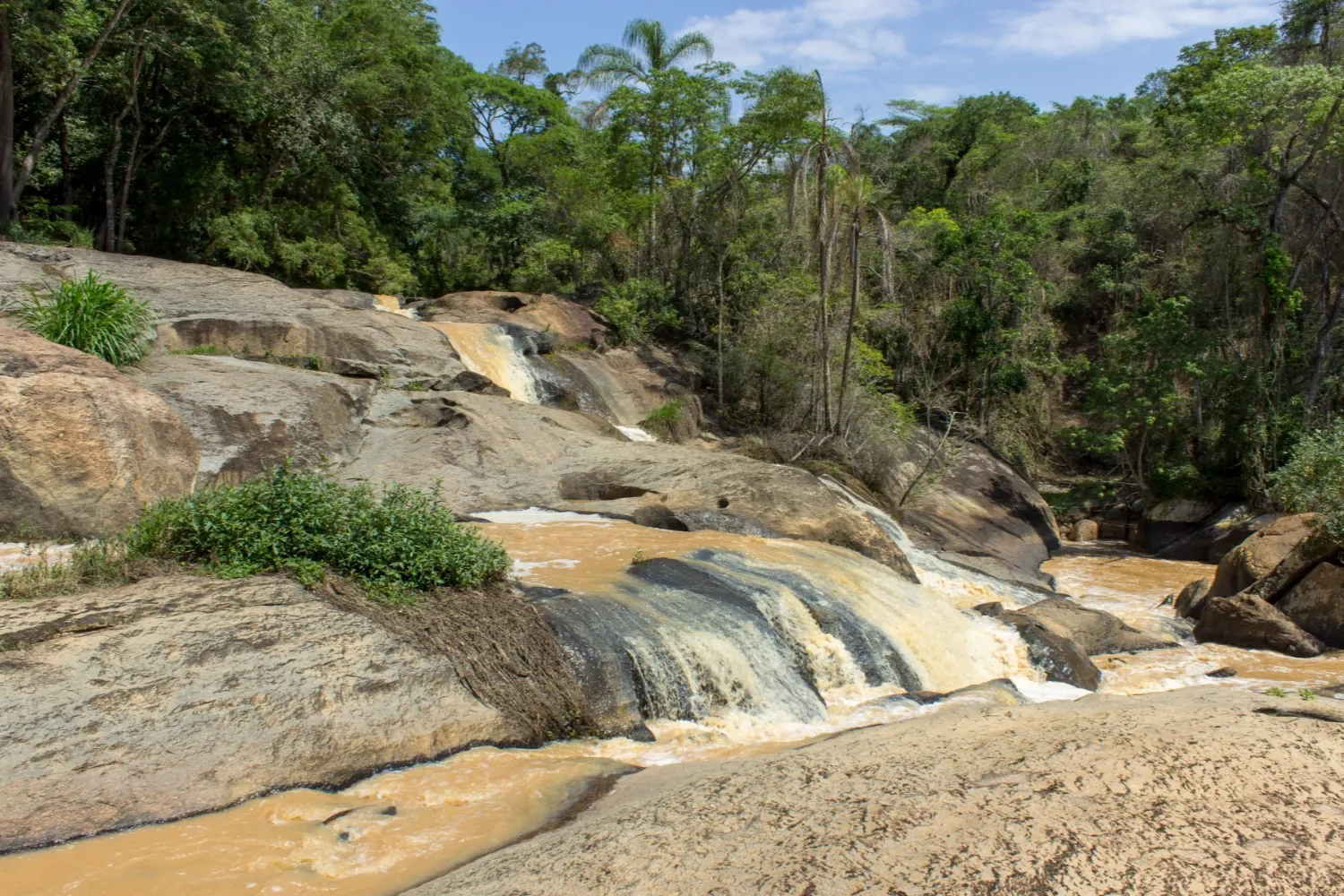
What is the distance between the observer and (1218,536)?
2114cm

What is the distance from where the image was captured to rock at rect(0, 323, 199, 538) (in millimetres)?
8641

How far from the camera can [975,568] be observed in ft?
52.0

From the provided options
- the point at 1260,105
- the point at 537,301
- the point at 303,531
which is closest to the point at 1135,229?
the point at 1260,105

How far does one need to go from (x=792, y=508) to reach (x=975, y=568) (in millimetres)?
4253

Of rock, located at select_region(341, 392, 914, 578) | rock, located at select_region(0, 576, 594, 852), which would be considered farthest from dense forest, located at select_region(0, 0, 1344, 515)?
rock, located at select_region(0, 576, 594, 852)

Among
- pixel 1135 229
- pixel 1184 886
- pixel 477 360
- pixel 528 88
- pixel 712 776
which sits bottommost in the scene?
pixel 712 776

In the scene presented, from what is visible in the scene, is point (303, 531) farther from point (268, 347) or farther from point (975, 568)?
point (975, 568)

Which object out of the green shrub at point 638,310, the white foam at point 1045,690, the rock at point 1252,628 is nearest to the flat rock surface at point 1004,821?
the white foam at point 1045,690

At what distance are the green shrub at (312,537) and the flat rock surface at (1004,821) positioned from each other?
3.34 meters

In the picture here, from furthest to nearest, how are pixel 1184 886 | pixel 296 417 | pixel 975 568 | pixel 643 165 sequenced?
1. pixel 643 165
2. pixel 975 568
3. pixel 296 417
4. pixel 1184 886

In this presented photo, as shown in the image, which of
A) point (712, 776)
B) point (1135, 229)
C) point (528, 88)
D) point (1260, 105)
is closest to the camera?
point (712, 776)

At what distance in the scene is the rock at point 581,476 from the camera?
13219mm

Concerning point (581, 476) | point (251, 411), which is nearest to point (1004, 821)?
point (581, 476)

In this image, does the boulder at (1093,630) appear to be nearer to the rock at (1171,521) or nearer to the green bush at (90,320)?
the rock at (1171,521)
